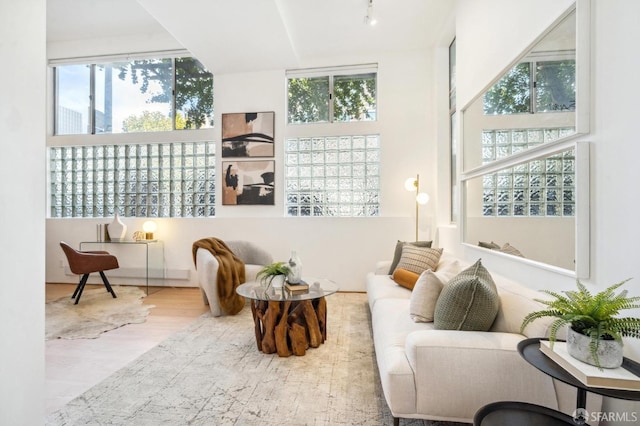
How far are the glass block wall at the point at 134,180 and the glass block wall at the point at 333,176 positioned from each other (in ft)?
4.30

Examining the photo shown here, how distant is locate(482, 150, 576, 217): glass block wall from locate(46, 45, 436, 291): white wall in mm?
1944

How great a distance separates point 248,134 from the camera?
4531mm

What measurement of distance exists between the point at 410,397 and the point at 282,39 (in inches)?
155

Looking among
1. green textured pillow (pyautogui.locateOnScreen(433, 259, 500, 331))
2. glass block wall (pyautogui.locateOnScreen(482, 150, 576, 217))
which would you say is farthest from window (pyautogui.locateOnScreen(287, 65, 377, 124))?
green textured pillow (pyautogui.locateOnScreen(433, 259, 500, 331))

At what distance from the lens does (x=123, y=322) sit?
10.1 ft

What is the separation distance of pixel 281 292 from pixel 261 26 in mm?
3007

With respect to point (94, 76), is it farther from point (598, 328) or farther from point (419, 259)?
point (598, 328)

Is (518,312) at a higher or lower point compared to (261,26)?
lower

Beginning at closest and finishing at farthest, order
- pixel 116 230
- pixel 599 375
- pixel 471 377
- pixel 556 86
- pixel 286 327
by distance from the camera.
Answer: pixel 599 375
pixel 471 377
pixel 556 86
pixel 286 327
pixel 116 230

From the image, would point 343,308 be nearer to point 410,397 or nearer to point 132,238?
point 410,397

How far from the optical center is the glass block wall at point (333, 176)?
4434mm

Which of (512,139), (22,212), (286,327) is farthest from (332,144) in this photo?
(22,212)

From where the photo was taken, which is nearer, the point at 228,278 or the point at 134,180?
the point at 228,278

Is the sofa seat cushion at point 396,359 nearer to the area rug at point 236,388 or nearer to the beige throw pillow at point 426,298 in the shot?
the beige throw pillow at point 426,298
